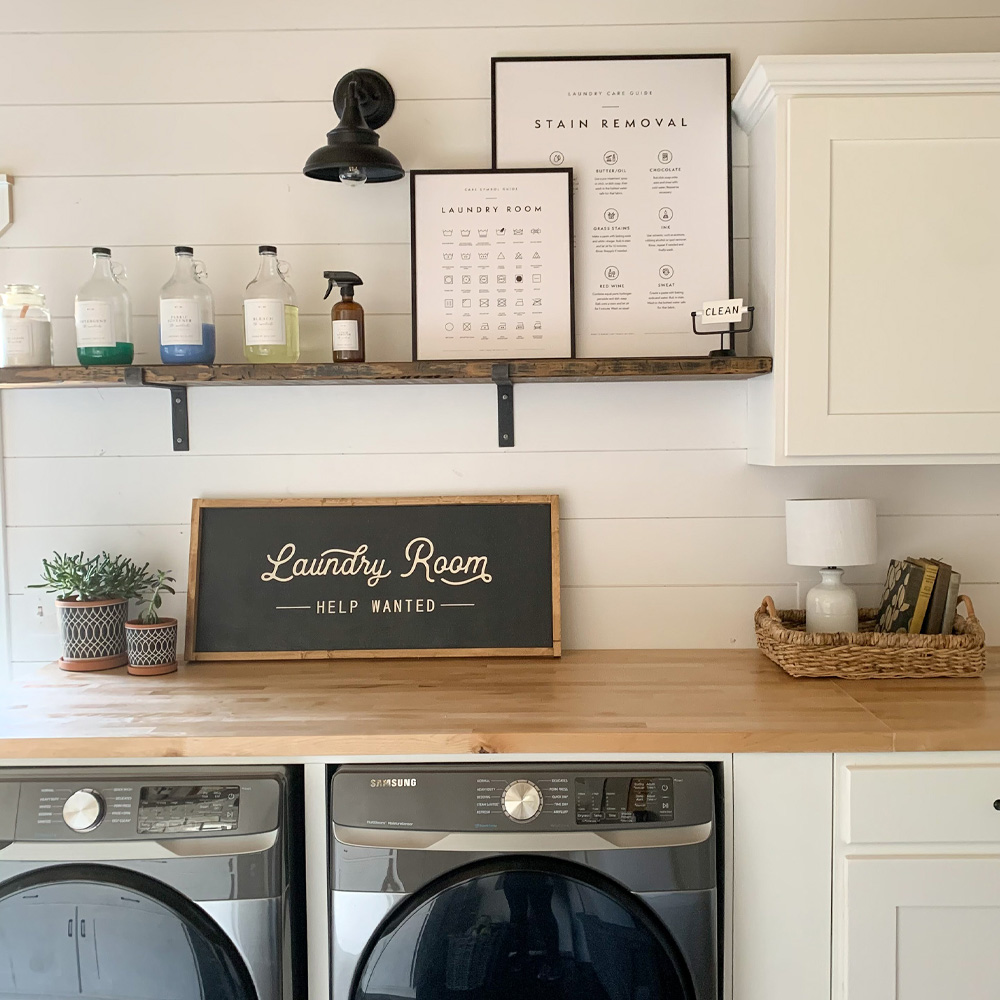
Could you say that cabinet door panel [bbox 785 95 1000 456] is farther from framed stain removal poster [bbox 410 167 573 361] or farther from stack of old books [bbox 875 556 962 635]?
framed stain removal poster [bbox 410 167 573 361]

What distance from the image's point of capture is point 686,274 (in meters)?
1.97

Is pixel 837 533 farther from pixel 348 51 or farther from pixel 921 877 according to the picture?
pixel 348 51

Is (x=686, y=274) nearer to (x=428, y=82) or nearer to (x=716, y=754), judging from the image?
(x=428, y=82)

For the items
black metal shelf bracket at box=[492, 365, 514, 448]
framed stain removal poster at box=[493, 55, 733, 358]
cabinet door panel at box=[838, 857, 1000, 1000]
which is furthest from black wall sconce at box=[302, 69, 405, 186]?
cabinet door panel at box=[838, 857, 1000, 1000]

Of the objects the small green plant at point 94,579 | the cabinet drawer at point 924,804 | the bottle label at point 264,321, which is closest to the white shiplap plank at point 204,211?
the bottle label at point 264,321

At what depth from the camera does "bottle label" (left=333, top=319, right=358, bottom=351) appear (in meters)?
1.85

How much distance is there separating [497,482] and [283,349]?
1.78 feet

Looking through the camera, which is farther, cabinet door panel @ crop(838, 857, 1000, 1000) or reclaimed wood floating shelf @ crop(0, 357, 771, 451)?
reclaimed wood floating shelf @ crop(0, 357, 771, 451)

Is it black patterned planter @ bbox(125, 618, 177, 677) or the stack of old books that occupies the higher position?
the stack of old books

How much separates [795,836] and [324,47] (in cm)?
181

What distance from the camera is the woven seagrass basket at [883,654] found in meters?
1.76

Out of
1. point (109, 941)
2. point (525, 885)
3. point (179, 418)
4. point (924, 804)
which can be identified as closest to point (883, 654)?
point (924, 804)

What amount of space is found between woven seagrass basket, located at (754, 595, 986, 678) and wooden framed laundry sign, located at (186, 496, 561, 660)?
1.71 ft

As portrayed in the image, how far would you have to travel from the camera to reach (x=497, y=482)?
2.06 metres
